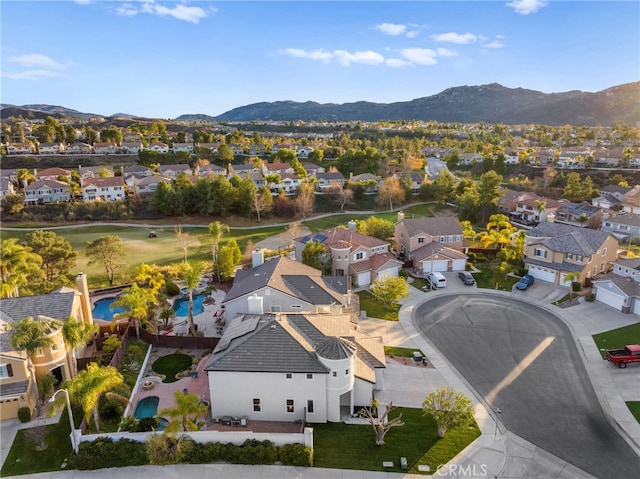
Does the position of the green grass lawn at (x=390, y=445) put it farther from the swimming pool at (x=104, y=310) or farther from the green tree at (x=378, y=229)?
the green tree at (x=378, y=229)

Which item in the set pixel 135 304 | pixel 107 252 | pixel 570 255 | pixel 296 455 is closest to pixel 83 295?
pixel 135 304

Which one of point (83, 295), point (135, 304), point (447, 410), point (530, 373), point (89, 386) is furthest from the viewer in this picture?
point (135, 304)

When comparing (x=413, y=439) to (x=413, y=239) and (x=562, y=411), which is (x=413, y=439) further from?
(x=413, y=239)

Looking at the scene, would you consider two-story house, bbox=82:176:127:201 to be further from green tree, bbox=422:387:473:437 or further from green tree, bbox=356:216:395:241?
green tree, bbox=422:387:473:437

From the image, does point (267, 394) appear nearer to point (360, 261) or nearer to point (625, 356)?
point (625, 356)

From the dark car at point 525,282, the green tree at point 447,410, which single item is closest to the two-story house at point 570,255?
the dark car at point 525,282

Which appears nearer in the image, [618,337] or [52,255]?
[618,337]

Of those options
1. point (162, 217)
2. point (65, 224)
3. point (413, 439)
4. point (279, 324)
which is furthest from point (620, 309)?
point (65, 224)
